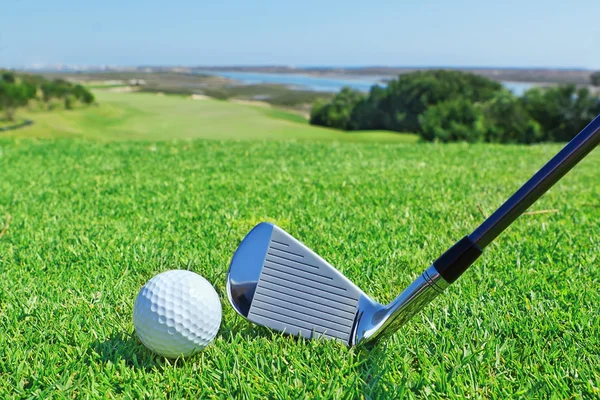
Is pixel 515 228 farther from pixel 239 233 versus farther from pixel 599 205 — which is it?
pixel 239 233

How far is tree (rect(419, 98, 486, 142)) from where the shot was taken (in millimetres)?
35250

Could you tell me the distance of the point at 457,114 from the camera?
36906 mm

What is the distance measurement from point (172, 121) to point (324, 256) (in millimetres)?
36212

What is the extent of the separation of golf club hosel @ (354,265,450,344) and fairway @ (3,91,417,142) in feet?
80.4

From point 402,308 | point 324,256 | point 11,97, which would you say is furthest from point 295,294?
point 11,97

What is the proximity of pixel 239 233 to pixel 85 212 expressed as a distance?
1.33 metres

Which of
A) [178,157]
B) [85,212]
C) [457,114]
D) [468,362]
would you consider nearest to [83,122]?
[457,114]

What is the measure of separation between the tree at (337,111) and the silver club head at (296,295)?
50.6m

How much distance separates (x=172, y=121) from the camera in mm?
37031

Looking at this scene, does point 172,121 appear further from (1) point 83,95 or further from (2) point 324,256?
(2) point 324,256

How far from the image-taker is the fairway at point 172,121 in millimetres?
30828

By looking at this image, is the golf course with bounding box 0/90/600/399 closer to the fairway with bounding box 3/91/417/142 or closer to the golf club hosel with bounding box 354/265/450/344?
the golf club hosel with bounding box 354/265/450/344

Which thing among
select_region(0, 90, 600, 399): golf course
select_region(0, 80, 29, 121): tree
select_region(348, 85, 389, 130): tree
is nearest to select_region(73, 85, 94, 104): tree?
select_region(0, 80, 29, 121): tree

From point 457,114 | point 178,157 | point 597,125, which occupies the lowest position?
point 457,114
